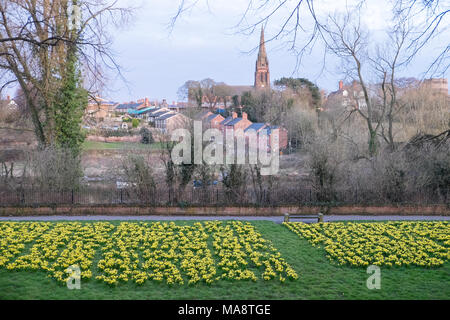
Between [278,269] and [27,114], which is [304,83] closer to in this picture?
[27,114]

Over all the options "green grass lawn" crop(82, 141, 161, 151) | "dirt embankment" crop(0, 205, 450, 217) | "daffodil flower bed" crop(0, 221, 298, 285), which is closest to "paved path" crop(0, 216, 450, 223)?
"dirt embankment" crop(0, 205, 450, 217)

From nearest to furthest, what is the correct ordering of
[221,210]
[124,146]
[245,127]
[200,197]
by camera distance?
[221,210] → [200,197] → [124,146] → [245,127]

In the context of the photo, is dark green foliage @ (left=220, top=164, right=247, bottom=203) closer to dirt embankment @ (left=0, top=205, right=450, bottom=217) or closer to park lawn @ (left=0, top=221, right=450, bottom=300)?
dirt embankment @ (left=0, top=205, right=450, bottom=217)

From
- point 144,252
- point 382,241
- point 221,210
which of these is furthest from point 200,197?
point 382,241

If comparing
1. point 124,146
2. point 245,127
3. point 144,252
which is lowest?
point 144,252

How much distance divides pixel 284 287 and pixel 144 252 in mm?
4321

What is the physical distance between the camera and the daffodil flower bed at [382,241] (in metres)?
11.4

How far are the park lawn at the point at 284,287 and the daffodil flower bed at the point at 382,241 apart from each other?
19.3 inches

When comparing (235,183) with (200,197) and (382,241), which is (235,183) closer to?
(200,197)

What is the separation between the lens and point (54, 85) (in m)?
21.8

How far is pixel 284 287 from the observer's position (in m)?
9.45

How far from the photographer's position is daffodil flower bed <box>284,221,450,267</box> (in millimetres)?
11406

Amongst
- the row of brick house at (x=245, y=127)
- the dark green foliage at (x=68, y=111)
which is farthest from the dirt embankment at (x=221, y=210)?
the row of brick house at (x=245, y=127)
